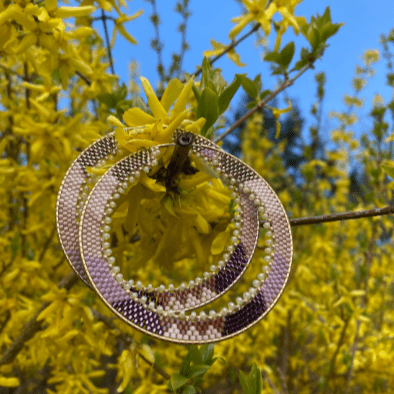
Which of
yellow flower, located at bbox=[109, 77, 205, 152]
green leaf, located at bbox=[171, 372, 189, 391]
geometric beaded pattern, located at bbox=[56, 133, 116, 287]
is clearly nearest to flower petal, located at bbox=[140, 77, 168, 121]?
yellow flower, located at bbox=[109, 77, 205, 152]

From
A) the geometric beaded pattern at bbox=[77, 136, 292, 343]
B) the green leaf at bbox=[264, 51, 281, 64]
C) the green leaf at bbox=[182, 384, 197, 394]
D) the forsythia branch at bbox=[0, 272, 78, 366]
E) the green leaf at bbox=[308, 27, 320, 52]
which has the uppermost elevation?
the green leaf at bbox=[308, 27, 320, 52]

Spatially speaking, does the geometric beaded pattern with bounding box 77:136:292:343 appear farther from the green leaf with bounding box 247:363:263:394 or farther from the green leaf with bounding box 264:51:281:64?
the green leaf with bounding box 264:51:281:64

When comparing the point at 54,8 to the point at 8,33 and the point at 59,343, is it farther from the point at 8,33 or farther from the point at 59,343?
the point at 59,343

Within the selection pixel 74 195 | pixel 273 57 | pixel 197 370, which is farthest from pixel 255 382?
pixel 273 57

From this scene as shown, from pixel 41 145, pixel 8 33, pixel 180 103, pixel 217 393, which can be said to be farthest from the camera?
pixel 217 393

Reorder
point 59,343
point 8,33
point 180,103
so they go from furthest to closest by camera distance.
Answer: point 59,343 → point 8,33 → point 180,103

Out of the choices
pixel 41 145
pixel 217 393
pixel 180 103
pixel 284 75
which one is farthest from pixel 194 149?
pixel 217 393
